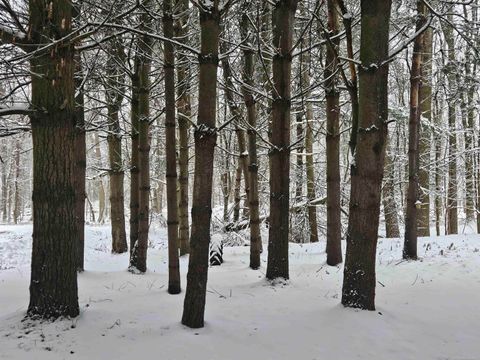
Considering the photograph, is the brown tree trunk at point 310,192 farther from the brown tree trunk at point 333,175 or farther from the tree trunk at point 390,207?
the brown tree trunk at point 333,175

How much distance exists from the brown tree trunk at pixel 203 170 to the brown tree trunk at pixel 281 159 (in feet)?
7.62

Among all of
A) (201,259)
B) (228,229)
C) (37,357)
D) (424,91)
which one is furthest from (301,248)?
(37,357)

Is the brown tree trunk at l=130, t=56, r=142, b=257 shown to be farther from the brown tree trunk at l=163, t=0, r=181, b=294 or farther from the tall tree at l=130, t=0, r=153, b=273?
the brown tree trunk at l=163, t=0, r=181, b=294

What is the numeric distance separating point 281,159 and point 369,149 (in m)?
1.88

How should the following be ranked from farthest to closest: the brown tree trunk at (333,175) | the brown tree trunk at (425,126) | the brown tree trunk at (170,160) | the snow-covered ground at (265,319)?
the brown tree trunk at (425,126) < the brown tree trunk at (333,175) < the brown tree trunk at (170,160) < the snow-covered ground at (265,319)

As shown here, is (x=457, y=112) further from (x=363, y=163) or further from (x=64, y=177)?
(x=64, y=177)

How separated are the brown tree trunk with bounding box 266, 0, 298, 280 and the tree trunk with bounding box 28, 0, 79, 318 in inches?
123

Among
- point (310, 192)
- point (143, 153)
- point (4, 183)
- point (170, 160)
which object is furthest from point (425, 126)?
point (4, 183)

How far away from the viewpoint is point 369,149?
16.2ft

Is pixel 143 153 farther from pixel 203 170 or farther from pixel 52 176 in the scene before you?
pixel 203 170

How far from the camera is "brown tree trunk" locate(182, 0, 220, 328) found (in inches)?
169

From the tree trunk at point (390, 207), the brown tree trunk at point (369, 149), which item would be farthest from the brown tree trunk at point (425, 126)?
the brown tree trunk at point (369, 149)

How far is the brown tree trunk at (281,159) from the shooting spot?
21.5 ft

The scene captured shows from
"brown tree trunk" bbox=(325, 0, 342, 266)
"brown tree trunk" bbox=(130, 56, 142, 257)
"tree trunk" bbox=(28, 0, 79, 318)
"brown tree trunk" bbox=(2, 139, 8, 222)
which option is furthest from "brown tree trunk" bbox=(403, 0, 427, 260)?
"brown tree trunk" bbox=(2, 139, 8, 222)
